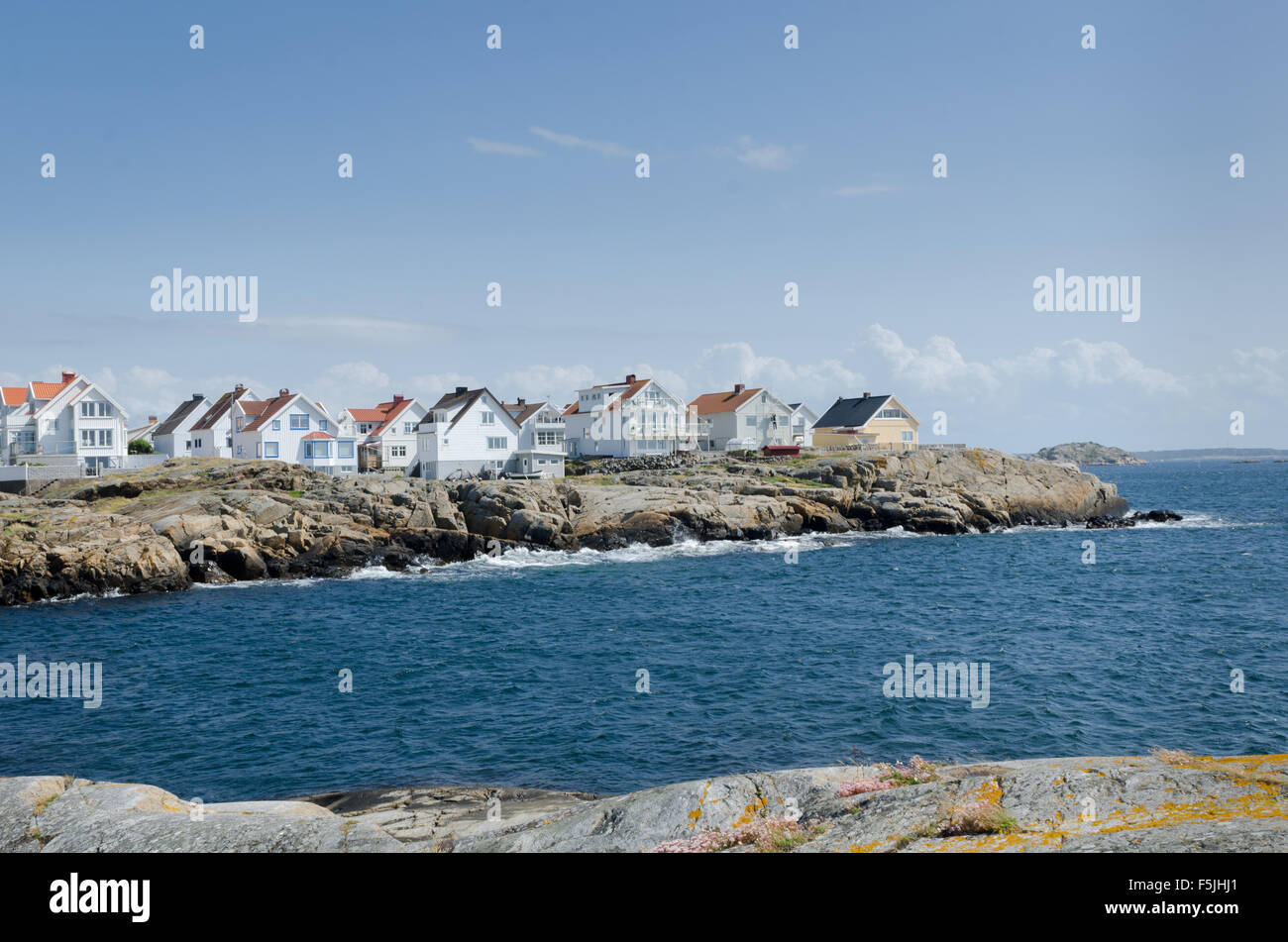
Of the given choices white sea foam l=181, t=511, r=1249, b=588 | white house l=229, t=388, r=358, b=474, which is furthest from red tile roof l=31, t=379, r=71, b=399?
white sea foam l=181, t=511, r=1249, b=588

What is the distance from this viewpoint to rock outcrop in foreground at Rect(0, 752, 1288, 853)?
8.59 meters

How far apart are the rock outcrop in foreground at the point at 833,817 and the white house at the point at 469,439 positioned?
255ft

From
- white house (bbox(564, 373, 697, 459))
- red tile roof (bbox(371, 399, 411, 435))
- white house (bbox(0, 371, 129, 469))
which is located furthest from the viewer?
white house (bbox(564, 373, 697, 459))

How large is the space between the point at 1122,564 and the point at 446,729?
52.8 metres

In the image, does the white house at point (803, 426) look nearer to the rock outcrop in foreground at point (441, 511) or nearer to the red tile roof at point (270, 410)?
the rock outcrop in foreground at point (441, 511)

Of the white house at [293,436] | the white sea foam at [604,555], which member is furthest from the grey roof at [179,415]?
the white sea foam at [604,555]

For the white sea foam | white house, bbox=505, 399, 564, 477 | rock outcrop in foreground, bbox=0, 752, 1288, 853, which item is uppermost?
white house, bbox=505, 399, 564, 477

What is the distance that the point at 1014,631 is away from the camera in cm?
3969

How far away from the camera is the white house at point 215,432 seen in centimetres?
9462

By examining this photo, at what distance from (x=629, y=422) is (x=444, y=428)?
82.1ft

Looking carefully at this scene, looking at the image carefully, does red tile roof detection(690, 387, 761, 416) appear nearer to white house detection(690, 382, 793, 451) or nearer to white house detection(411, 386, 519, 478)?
white house detection(690, 382, 793, 451)

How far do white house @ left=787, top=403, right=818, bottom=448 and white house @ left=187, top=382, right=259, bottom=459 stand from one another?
73.8m

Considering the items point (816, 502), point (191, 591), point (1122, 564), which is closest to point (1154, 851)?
point (191, 591)

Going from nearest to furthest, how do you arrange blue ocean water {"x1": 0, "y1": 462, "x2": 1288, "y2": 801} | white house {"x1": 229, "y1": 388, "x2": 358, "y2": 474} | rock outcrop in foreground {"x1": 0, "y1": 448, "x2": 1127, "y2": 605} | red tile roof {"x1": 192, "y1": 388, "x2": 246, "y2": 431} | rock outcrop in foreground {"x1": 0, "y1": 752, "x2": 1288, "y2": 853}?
1. rock outcrop in foreground {"x1": 0, "y1": 752, "x2": 1288, "y2": 853}
2. blue ocean water {"x1": 0, "y1": 462, "x2": 1288, "y2": 801}
3. rock outcrop in foreground {"x1": 0, "y1": 448, "x2": 1127, "y2": 605}
4. white house {"x1": 229, "y1": 388, "x2": 358, "y2": 474}
5. red tile roof {"x1": 192, "y1": 388, "x2": 246, "y2": 431}
